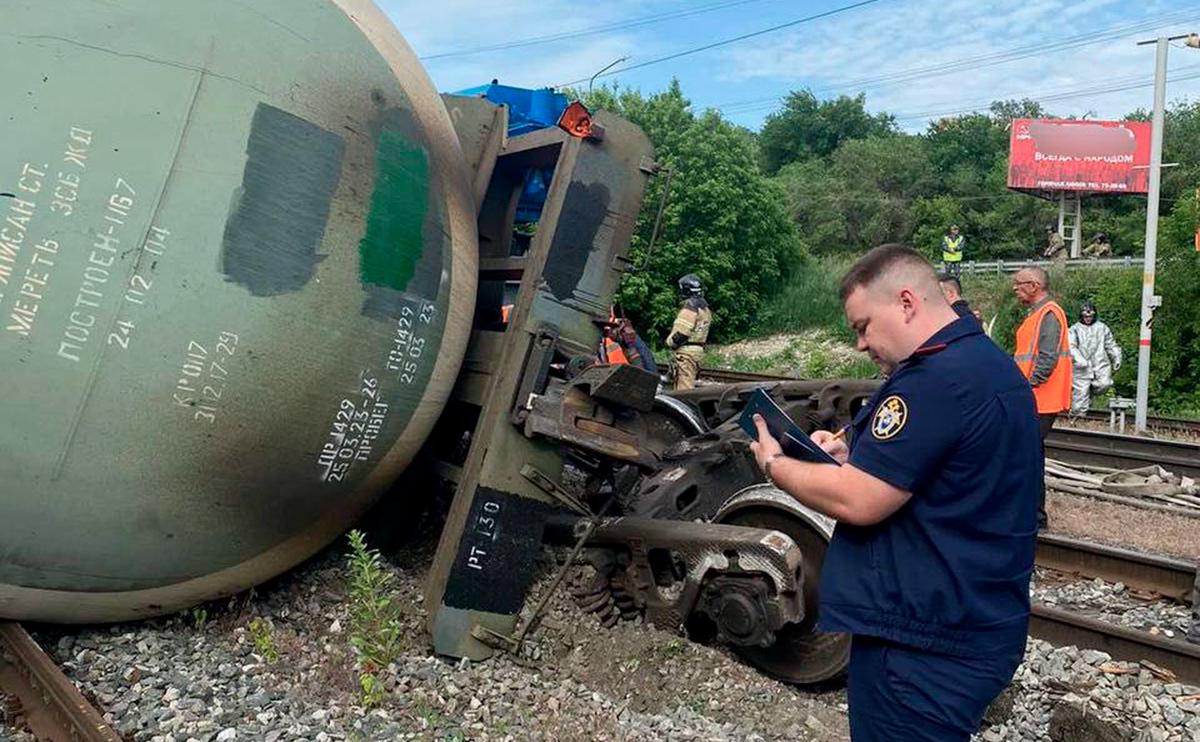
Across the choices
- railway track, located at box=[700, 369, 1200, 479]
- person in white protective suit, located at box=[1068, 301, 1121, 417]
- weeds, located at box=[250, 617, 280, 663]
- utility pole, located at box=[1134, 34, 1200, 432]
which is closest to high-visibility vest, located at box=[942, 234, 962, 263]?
utility pole, located at box=[1134, 34, 1200, 432]

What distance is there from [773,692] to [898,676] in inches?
73.4

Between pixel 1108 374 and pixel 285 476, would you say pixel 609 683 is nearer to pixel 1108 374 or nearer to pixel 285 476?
pixel 285 476

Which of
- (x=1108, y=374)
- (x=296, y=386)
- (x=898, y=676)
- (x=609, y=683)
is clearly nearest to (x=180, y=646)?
(x=296, y=386)

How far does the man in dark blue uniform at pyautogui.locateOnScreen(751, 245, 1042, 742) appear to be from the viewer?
234 centimetres

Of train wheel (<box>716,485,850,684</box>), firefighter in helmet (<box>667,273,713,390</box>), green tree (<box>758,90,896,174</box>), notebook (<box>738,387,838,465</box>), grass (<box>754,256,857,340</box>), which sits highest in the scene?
green tree (<box>758,90,896,174</box>)

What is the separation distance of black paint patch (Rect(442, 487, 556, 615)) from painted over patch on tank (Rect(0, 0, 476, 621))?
19.4 inches

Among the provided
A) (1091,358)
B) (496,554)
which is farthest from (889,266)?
(1091,358)

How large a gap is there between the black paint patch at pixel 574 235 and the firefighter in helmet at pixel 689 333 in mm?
6694

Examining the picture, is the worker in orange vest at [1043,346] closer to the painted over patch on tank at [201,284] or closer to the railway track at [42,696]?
the painted over patch on tank at [201,284]

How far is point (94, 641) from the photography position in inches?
157

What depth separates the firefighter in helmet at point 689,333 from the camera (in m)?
11.3

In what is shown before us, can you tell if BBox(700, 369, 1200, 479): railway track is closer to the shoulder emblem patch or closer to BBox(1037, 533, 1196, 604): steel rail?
BBox(1037, 533, 1196, 604): steel rail

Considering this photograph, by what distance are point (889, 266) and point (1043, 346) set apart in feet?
18.3

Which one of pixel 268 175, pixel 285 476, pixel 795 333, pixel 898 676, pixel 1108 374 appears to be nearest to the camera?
pixel 898 676
